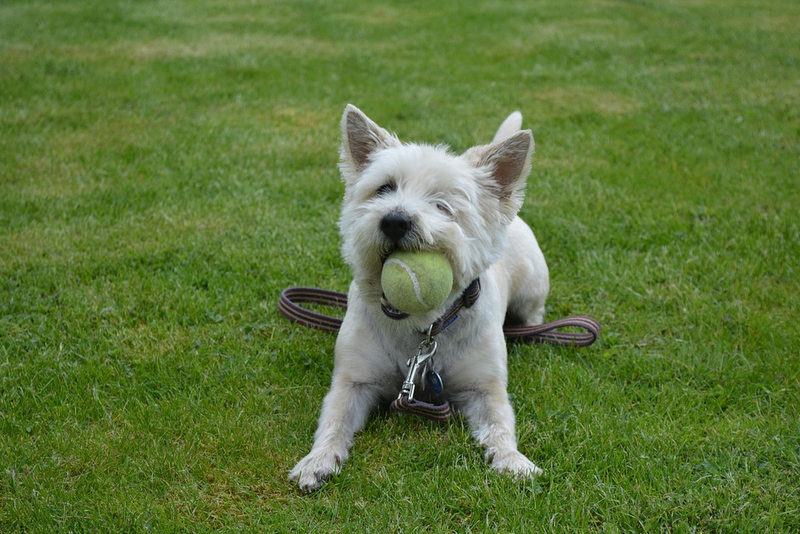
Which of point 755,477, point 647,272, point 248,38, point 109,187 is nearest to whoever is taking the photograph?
point 755,477

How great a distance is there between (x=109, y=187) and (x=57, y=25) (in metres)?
8.59

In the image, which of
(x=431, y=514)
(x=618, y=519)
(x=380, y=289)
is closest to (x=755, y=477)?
(x=618, y=519)

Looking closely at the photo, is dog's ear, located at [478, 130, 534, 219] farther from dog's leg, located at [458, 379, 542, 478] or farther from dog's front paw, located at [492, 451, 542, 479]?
dog's front paw, located at [492, 451, 542, 479]

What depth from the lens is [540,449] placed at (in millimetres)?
3629

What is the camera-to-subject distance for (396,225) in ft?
10.6

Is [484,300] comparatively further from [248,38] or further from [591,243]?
[248,38]

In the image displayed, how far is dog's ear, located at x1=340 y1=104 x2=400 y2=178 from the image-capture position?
3.78 meters

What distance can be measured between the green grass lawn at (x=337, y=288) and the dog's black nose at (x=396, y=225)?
1.09 metres

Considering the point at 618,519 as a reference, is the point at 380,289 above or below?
above

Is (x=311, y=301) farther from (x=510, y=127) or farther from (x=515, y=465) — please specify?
(x=515, y=465)

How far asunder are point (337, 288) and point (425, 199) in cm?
207

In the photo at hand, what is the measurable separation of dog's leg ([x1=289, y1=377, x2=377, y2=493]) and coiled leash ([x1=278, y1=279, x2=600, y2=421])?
187 mm

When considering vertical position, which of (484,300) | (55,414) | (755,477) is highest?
(484,300)

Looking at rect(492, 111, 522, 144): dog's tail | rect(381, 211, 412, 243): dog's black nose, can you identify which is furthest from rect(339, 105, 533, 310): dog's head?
rect(492, 111, 522, 144): dog's tail
